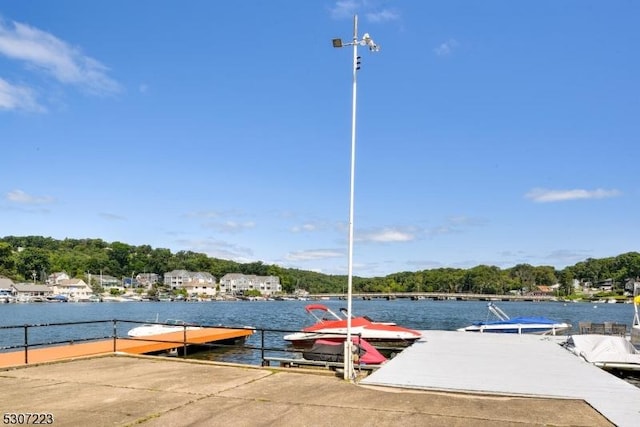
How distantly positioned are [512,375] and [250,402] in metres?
6.74

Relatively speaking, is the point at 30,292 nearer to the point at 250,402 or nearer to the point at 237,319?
the point at 237,319

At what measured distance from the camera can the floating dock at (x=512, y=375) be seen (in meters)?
10.1

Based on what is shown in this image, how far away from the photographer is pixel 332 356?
17.0 meters

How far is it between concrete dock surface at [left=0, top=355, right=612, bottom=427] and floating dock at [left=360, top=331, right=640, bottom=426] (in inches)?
17.8

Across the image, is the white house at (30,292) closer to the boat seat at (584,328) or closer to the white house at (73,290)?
the white house at (73,290)

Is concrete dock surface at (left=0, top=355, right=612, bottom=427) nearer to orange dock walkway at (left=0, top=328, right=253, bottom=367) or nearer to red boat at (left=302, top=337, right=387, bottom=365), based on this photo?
orange dock walkway at (left=0, top=328, right=253, bottom=367)

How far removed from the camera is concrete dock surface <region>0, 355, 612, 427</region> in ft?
26.2

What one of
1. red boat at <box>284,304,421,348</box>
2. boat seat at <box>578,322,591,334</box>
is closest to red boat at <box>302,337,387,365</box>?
red boat at <box>284,304,421,348</box>

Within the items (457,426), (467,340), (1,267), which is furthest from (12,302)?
(457,426)

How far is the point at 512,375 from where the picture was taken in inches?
497

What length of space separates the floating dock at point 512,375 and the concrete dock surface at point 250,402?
45 centimetres

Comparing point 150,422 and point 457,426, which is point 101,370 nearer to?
point 150,422

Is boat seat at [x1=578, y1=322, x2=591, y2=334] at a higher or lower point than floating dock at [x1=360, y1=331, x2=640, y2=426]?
lower

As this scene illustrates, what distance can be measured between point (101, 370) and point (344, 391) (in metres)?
6.12
